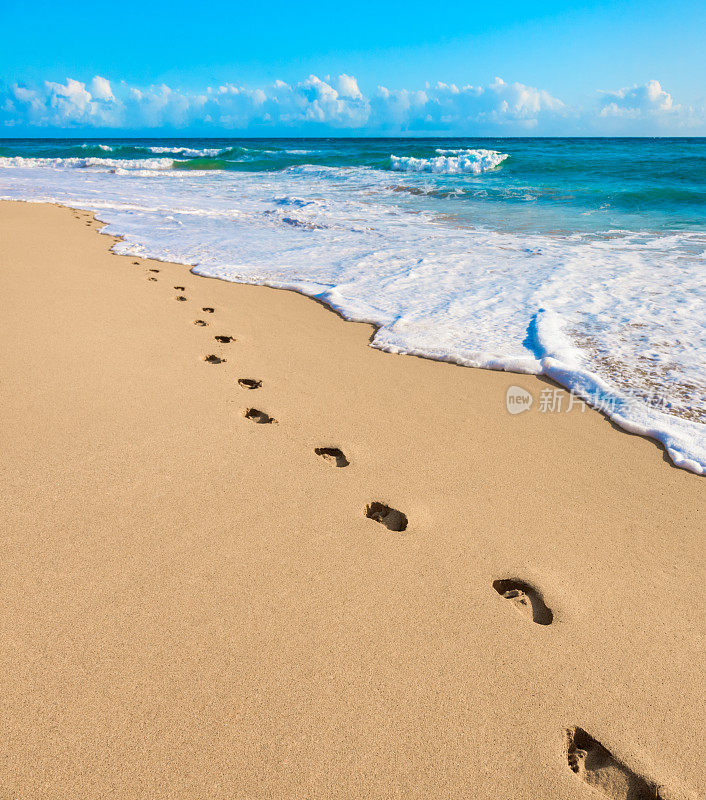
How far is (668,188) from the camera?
15312mm

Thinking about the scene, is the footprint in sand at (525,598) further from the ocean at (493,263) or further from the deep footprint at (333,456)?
the ocean at (493,263)

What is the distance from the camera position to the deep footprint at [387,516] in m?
2.02

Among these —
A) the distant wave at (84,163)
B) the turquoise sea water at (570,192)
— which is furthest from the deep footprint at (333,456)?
the distant wave at (84,163)

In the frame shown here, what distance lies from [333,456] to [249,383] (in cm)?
91

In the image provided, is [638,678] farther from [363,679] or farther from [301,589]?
[301,589]

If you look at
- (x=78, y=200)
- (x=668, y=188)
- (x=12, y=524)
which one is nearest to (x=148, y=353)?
(x=12, y=524)

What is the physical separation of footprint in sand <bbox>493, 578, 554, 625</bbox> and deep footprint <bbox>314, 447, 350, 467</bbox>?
0.89m

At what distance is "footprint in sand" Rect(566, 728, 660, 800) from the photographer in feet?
4.03

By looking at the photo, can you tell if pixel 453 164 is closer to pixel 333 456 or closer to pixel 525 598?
pixel 333 456

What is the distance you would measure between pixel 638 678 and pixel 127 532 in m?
1.73

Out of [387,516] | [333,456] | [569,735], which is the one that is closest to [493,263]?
[333,456]

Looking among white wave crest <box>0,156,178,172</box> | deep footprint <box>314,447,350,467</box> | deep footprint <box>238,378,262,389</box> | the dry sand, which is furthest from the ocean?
white wave crest <box>0,156,178,172</box>

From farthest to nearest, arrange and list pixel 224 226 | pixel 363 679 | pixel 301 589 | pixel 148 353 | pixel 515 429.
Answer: pixel 224 226, pixel 148 353, pixel 515 429, pixel 301 589, pixel 363 679

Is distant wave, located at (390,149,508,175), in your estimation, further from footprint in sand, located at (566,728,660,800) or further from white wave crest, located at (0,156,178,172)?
footprint in sand, located at (566,728,660,800)
